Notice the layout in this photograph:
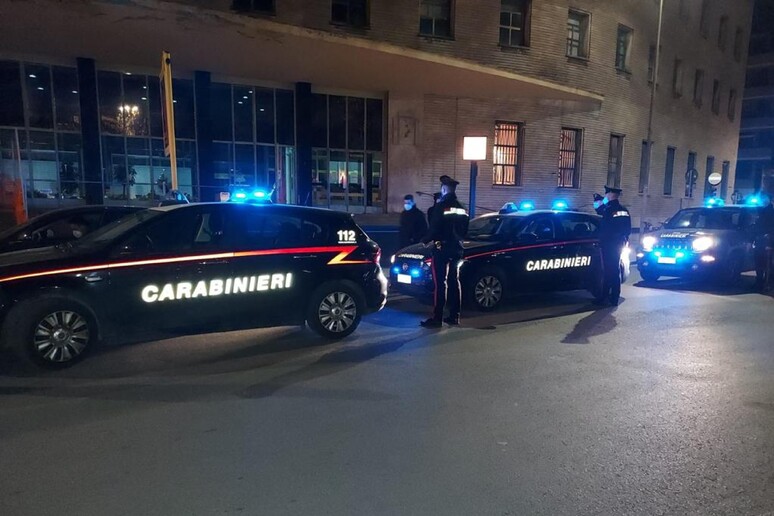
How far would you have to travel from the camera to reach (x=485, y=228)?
926cm

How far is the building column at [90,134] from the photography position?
1614 cm

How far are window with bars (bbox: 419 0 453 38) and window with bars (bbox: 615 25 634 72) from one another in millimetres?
8753

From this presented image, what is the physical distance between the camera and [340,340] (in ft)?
21.0

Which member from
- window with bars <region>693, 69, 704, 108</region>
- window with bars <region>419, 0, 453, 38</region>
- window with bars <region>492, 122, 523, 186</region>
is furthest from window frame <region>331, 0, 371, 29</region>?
window with bars <region>693, 69, 704, 108</region>

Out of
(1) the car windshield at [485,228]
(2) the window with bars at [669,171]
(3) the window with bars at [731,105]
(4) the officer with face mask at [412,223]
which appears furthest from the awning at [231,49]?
(3) the window with bars at [731,105]

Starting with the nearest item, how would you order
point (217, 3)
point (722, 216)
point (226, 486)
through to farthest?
point (226, 486) < point (722, 216) < point (217, 3)

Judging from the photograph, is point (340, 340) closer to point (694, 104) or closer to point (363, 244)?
point (363, 244)

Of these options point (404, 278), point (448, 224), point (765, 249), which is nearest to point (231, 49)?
point (404, 278)

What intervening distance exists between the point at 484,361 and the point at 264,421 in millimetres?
2580

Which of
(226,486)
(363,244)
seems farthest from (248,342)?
(226,486)

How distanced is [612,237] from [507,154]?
13172mm

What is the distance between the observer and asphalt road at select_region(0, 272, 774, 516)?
3012 mm

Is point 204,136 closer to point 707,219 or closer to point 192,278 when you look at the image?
point 192,278

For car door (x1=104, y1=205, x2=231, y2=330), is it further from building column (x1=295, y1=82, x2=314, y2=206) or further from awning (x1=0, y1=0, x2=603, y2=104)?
building column (x1=295, y1=82, x2=314, y2=206)
